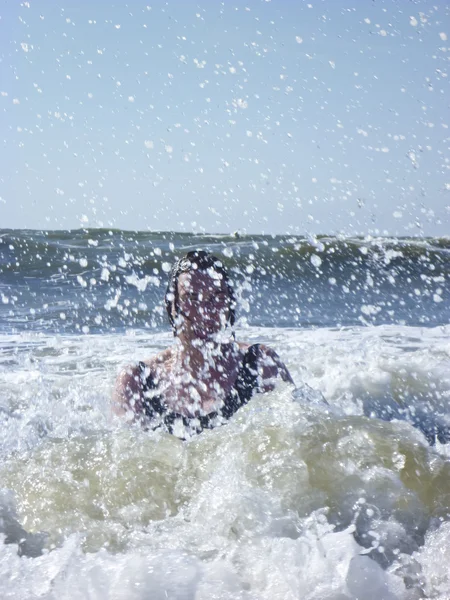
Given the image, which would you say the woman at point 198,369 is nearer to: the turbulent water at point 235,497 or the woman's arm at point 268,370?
the woman's arm at point 268,370

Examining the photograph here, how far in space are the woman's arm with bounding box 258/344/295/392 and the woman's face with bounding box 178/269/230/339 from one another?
1.06ft

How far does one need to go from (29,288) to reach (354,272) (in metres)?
7.50

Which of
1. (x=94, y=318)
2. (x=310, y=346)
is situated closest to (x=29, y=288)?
(x=94, y=318)

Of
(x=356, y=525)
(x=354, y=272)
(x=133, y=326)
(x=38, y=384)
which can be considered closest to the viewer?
(x=356, y=525)

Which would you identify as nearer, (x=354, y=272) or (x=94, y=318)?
(x=94, y=318)

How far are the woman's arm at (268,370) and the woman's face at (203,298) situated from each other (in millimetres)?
324

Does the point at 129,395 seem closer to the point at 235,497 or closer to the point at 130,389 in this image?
the point at 130,389

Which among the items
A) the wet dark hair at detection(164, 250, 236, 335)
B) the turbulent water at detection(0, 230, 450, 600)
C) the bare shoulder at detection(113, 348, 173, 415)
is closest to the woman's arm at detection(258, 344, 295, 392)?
the turbulent water at detection(0, 230, 450, 600)

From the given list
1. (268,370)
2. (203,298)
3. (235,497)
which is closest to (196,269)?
(203,298)

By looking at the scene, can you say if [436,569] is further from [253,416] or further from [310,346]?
[310,346]

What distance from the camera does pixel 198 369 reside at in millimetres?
3924

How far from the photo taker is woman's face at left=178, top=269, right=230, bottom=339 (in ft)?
12.4

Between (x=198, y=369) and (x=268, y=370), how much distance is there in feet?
1.29

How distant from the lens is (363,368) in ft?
21.9
